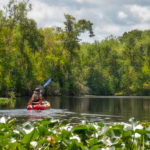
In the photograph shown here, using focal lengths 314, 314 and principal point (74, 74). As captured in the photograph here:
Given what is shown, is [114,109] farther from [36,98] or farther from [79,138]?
[79,138]

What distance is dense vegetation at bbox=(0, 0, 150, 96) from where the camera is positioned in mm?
39906

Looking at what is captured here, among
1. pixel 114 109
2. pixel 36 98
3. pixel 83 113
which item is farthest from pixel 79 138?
pixel 114 109

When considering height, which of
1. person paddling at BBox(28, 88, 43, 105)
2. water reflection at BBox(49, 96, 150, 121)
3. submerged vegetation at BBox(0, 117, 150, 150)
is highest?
submerged vegetation at BBox(0, 117, 150, 150)

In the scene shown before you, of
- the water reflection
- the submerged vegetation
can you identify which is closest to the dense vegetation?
the water reflection

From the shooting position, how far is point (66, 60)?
49125 mm

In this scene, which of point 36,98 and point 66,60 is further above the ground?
point 66,60

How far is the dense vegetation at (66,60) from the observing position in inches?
1571

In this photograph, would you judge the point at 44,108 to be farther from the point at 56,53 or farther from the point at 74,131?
the point at 56,53

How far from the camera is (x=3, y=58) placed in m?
37.5

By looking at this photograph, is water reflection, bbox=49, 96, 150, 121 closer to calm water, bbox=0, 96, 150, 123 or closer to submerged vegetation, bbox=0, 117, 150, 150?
Result: calm water, bbox=0, 96, 150, 123

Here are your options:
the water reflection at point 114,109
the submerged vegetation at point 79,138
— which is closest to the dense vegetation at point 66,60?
the water reflection at point 114,109

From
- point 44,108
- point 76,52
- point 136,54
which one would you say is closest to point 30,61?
point 76,52

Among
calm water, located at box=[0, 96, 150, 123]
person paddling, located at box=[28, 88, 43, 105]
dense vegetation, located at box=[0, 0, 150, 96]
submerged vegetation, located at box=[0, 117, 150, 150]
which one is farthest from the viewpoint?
dense vegetation, located at box=[0, 0, 150, 96]

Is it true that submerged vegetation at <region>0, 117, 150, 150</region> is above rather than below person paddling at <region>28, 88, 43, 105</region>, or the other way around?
above
